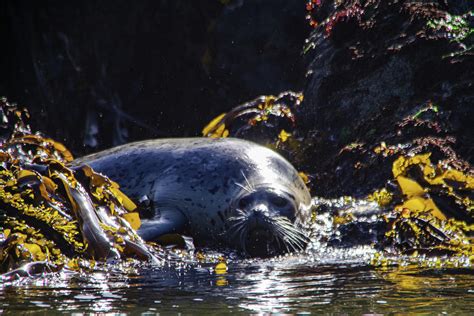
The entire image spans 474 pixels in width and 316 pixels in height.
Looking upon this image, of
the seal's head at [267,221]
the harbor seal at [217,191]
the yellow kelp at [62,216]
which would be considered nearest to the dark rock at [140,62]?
the harbor seal at [217,191]

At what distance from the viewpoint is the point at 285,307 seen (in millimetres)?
2502

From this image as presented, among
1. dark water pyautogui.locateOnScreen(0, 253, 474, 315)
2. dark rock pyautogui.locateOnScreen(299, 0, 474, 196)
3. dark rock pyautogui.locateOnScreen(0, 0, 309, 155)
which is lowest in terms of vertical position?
dark water pyautogui.locateOnScreen(0, 253, 474, 315)

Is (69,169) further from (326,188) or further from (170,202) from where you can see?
(326,188)

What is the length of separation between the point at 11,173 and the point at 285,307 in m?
2.28

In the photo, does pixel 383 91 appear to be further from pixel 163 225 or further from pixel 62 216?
pixel 62 216

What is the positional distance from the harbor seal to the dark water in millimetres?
890

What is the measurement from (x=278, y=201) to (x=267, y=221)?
14.4 inches

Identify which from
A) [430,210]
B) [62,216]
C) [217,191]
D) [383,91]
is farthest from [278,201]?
[383,91]

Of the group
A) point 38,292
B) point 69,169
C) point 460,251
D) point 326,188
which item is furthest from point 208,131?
point 38,292

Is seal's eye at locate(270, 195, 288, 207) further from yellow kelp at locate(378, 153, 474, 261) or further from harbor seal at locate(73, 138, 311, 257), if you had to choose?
yellow kelp at locate(378, 153, 474, 261)

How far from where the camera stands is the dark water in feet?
8.13

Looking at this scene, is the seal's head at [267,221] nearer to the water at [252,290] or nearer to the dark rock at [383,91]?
the water at [252,290]

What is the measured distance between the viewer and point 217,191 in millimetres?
5246

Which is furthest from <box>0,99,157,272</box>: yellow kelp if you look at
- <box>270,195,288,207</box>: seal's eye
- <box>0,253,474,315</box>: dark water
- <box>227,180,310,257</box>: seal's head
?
<box>270,195,288,207</box>: seal's eye
